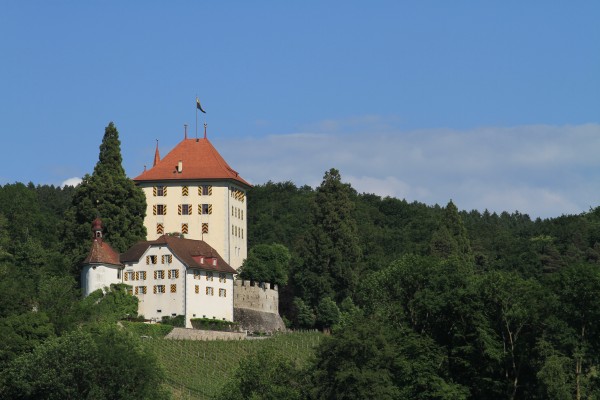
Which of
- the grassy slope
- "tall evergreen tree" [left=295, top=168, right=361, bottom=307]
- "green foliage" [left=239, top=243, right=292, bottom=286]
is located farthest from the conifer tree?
the grassy slope

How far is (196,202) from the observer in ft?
380

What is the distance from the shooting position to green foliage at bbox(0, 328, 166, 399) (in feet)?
249

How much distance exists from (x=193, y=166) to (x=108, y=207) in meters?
12.0

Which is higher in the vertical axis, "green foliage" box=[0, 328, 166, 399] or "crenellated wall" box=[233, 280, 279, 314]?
"crenellated wall" box=[233, 280, 279, 314]

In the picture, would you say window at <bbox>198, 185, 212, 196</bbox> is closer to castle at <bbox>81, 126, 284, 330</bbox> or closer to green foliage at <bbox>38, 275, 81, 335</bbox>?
castle at <bbox>81, 126, 284, 330</bbox>

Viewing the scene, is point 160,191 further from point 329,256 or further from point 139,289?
point 329,256

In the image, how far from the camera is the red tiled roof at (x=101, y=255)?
104m

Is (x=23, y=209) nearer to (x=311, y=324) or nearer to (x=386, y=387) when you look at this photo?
(x=311, y=324)

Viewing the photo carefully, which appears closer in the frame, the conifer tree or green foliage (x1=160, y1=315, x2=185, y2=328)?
green foliage (x1=160, y1=315, x2=185, y2=328)

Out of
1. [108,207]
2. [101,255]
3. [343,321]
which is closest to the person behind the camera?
[343,321]

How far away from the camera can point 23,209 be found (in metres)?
133

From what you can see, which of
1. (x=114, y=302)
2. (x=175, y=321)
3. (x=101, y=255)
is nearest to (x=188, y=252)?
(x=175, y=321)

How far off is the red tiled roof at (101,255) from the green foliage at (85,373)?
80.0 feet

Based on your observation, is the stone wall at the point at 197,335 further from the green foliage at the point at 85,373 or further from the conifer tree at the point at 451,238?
the green foliage at the point at 85,373
